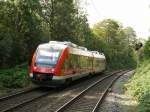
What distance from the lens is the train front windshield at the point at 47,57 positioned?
976 inches

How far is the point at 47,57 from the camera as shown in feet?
82.4

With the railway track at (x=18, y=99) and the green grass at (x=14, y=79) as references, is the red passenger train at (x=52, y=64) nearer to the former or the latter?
the railway track at (x=18, y=99)

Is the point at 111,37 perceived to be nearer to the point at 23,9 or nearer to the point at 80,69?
the point at 23,9

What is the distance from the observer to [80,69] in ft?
104

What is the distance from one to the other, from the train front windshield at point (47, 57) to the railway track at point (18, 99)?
1.62 meters

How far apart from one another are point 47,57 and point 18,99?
5698 mm

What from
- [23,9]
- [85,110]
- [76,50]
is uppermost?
[23,9]

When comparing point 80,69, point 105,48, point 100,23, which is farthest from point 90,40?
point 80,69

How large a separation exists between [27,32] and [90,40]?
148ft

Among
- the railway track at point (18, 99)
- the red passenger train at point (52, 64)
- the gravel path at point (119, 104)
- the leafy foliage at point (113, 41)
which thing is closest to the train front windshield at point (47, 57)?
the red passenger train at point (52, 64)

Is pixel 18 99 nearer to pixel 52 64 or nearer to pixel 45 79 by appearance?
pixel 45 79

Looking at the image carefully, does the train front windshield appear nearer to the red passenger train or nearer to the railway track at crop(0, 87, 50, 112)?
the red passenger train

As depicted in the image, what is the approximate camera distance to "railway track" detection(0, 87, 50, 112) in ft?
55.8

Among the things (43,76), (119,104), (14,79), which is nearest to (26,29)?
(14,79)
